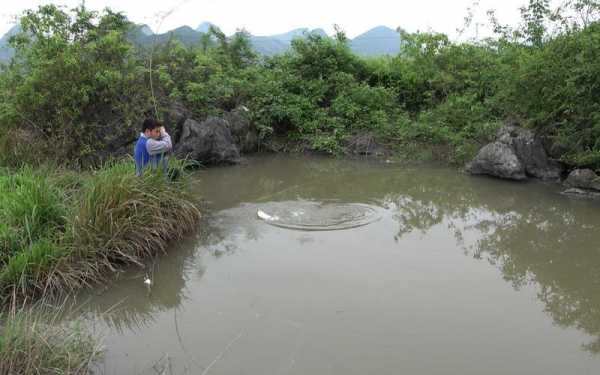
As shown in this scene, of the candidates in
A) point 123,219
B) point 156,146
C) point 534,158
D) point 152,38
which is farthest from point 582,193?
point 152,38

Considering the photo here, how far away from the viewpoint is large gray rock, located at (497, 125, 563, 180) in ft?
29.6

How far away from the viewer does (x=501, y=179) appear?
9102 millimetres

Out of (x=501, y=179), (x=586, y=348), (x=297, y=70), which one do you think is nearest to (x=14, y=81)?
(x=297, y=70)

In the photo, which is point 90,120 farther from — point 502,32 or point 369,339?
point 502,32

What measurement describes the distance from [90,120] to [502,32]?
9357 millimetres

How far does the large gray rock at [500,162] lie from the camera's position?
352 inches

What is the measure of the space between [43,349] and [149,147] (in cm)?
336

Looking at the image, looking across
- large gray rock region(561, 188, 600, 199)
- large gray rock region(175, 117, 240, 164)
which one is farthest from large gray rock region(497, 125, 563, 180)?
large gray rock region(175, 117, 240, 164)

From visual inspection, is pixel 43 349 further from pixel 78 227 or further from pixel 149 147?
pixel 149 147

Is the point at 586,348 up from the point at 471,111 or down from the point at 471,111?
down

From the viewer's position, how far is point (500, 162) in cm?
903

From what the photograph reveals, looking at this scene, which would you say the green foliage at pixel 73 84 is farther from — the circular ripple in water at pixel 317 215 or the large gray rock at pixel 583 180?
the large gray rock at pixel 583 180

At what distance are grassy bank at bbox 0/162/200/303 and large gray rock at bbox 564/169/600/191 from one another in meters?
6.32

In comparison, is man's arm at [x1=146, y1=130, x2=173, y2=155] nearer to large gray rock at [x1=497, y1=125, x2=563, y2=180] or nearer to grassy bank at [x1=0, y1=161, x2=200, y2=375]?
grassy bank at [x1=0, y1=161, x2=200, y2=375]
